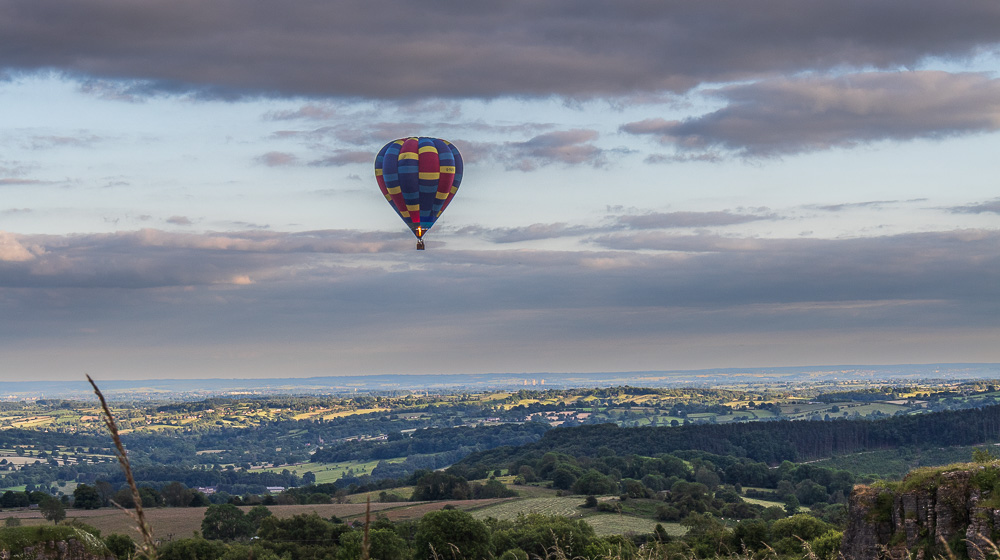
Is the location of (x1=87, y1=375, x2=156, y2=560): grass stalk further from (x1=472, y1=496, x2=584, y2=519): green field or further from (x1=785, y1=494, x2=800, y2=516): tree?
(x1=785, y1=494, x2=800, y2=516): tree

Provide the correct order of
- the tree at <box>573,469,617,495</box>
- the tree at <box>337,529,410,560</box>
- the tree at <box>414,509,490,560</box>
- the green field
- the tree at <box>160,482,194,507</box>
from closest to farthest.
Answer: the tree at <box>414,509,490,560</box> → the tree at <box>337,529,410,560</box> → the green field → the tree at <box>160,482,194,507</box> → the tree at <box>573,469,617,495</box>

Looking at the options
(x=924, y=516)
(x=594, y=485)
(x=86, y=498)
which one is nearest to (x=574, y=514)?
(x=594, y=485)

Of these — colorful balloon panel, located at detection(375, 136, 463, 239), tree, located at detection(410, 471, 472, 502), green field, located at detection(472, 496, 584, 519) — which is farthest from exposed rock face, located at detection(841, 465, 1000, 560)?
tree, located at detection(410, 471, 472, 502)

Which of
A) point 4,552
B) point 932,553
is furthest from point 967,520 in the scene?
point 4,552

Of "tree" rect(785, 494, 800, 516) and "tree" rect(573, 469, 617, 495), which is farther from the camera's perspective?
"tree" rect(573, 469, 617, 495)

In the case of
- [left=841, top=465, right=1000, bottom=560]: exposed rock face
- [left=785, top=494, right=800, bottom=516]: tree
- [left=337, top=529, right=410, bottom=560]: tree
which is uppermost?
[left=841, top=465, right=1000, bottom=560]: exposed rock face

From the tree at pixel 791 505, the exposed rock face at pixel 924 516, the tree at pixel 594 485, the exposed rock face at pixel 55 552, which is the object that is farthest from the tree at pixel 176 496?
the exposed rock face at pixel 924 516
